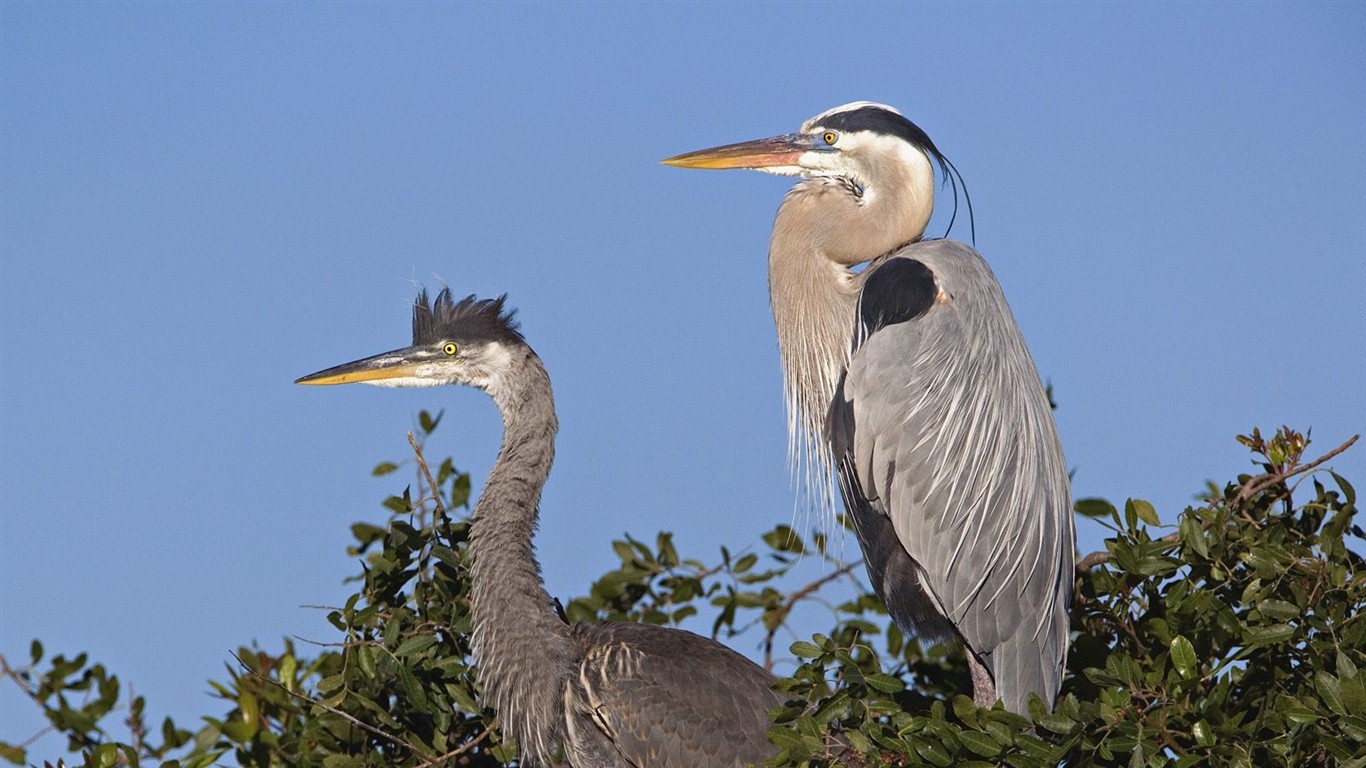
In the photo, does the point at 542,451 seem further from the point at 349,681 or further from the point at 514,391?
the point at 349,681

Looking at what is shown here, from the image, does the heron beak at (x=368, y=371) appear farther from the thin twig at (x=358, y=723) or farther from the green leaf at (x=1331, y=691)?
the green leaf at (x=1331, y=691)

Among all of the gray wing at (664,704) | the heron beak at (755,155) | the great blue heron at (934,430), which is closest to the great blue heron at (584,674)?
the gray wing at (664,704)

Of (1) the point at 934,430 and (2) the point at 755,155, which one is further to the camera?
(2) the point at 755,155

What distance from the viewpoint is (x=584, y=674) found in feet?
14.9

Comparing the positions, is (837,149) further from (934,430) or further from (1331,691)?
(1331,691)

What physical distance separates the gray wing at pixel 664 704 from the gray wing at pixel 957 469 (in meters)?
0.59

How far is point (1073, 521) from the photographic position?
4.66 meters

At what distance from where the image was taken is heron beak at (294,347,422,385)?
5.17m

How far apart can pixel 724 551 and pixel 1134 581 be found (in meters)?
1.34

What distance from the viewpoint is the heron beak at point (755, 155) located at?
Answer: 5078 millimetres

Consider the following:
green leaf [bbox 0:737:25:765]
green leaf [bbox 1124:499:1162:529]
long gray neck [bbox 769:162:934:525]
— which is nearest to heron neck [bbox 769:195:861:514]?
long gray neck [bbox 769:162:934:525]

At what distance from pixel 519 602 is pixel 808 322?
1.32 metres

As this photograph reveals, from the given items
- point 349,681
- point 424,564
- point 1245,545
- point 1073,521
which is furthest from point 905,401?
point 349,681

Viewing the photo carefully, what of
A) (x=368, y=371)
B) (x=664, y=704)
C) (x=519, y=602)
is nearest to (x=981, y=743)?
(x=664, y=704)
